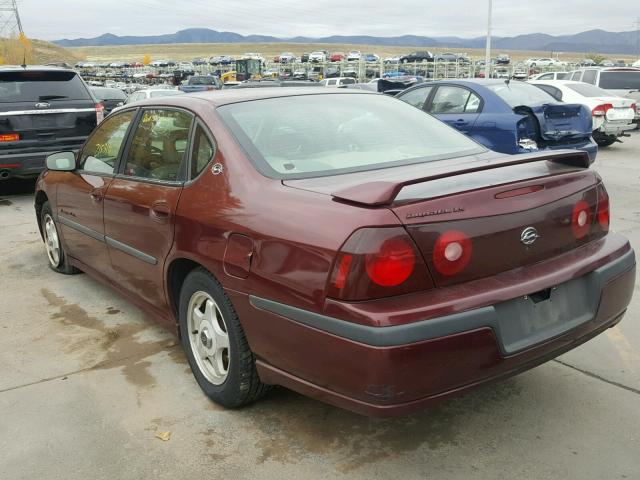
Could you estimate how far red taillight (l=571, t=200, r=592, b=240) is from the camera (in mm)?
2781

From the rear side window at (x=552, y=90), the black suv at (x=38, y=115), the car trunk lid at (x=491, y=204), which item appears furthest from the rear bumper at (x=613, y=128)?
the car trunk lid at (x=491, y=204)

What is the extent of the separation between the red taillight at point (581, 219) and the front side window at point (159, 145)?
1.96 meters

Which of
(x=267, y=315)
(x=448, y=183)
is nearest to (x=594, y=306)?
(x=448, y=183)

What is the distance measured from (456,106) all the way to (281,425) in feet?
23.5

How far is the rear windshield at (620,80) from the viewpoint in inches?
679

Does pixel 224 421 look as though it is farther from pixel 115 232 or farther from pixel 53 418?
pixel 115 232

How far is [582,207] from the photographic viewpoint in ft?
9.27

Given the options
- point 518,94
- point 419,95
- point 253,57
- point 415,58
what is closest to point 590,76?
point 518,94

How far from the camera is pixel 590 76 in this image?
708 inches

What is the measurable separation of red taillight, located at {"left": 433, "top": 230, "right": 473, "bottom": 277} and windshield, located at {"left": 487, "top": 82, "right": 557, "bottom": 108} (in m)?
6.88

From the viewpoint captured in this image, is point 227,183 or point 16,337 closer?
point 227,183

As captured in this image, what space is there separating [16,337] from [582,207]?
3.53 meters

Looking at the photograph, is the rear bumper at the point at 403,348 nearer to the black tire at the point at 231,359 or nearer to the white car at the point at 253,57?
the black tire at the point at 231,359

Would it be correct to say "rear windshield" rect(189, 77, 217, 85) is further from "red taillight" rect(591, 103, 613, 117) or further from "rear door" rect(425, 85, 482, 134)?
"rear door" rect(425, 85, 482, 134)
